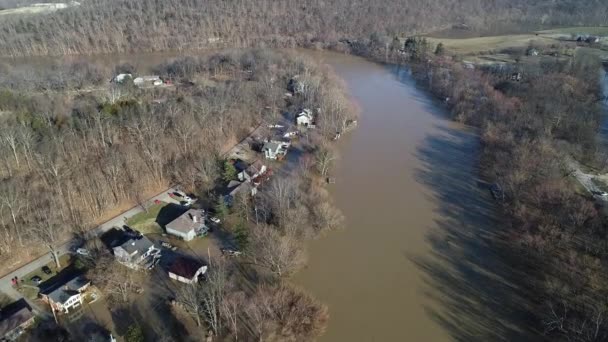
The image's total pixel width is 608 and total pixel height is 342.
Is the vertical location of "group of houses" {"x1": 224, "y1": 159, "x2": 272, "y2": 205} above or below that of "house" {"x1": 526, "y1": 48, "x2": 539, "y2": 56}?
below

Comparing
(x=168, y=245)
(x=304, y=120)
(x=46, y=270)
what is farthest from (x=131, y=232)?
(x=304, y=120)

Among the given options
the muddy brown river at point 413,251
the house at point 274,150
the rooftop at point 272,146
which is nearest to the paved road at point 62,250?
the house at point 274,150

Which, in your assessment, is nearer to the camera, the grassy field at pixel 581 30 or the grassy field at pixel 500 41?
the grassy field at pixel 500 41

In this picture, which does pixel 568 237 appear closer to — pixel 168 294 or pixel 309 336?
pixel 309 336

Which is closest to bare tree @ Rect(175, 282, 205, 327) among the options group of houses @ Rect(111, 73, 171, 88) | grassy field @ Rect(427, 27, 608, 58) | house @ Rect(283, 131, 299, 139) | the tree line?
the tree line

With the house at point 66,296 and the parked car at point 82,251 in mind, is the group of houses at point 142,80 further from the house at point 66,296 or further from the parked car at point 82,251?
the house at point 66,296

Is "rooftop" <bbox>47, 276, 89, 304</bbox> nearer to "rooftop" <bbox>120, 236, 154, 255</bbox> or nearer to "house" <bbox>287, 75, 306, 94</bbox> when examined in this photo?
"rooftop" <bbox>120, 236, 154, 255</bbox>

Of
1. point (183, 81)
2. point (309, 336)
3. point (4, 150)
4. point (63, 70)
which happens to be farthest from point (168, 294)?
point (63, 70)
